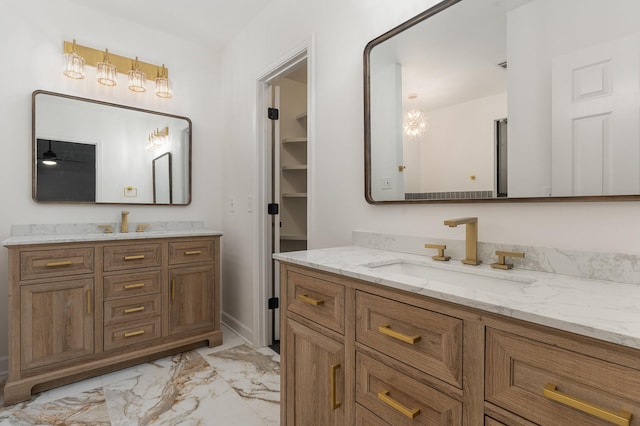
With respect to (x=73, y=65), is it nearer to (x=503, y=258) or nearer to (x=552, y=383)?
(x=503, y=258)

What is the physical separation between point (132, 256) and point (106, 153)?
0.91 metres

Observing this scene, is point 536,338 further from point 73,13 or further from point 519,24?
point 73,13

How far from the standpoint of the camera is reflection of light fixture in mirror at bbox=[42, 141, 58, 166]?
93.4 inches

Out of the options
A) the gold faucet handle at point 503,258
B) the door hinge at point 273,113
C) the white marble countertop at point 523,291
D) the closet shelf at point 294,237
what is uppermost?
the door hinge at point 273,113

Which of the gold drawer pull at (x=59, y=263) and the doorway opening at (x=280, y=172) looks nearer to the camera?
the gold drawer pull at (x=59, y=263)

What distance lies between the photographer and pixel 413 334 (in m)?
0.93

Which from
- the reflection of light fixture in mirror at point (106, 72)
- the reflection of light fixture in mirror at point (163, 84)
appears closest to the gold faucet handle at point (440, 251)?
the reflection of light fixture in mirror at point (163, 84)

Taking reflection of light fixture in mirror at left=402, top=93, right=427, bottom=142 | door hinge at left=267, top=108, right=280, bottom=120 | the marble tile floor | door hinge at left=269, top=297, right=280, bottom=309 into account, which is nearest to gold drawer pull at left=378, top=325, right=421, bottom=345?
reflection of light fixture in mirror at left=402, top=93, right=427, bottom=142

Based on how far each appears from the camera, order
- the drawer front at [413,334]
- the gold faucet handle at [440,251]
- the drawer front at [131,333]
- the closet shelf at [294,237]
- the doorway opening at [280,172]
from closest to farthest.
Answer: the drawer front at [413,334], the gold faucet handle at [440,251], the drawer front at [131,333], the doorway opening at [280,172], the closet shelf at [294,237]

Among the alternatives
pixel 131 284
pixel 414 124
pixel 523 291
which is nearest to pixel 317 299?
pixel 523 291

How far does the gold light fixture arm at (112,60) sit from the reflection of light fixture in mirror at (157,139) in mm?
494

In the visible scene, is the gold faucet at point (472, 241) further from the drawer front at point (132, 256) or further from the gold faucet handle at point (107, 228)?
the gold faucet handle at point (107, 228)

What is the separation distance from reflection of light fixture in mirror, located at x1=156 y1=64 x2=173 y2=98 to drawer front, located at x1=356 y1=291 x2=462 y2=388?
2612mm

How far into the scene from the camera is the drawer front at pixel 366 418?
1023mm
